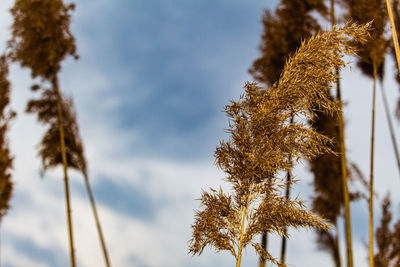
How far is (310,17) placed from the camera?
8547 millimetres

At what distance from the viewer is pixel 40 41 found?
868 centimetres

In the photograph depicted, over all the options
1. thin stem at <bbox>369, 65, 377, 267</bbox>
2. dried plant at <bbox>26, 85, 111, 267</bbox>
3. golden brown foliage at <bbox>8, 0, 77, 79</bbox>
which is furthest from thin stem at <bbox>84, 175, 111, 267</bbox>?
thin stem at <bbox>369, 65, 377, 267</bbox>

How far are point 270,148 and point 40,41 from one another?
695cm

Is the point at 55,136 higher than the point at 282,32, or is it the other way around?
the point at 282,32

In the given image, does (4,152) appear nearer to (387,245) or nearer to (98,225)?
(98,225)

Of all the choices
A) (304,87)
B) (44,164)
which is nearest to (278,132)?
(304,87)

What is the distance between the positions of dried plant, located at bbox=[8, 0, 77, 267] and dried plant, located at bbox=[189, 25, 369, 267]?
17.9 feet

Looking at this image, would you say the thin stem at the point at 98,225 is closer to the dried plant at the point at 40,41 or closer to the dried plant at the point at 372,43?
the dried plant at the point at 40,41

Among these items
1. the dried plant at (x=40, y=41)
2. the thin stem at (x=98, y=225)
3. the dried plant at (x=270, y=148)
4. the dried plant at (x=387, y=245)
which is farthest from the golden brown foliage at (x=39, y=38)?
the dried plant at (x=387, y=245)

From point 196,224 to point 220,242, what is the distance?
31 centimetres

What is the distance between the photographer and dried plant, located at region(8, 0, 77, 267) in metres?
8.53

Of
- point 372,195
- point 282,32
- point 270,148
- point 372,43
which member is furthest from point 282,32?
point 270,148

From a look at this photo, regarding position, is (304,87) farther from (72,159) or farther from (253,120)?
(72,159)

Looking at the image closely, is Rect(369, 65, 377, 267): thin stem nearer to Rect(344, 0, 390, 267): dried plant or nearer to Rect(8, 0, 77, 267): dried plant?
Rect(344, 0, 390, 267): dried plant
